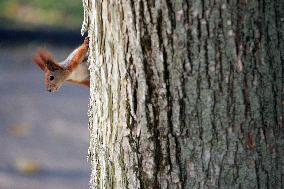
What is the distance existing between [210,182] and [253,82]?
35 cm

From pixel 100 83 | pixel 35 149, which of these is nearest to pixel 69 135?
pixel 35 149

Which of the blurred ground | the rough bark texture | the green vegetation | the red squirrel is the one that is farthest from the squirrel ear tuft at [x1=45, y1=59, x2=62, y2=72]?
the green vegetation

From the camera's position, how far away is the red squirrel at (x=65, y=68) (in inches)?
107

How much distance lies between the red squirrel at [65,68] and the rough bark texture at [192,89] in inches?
8.5

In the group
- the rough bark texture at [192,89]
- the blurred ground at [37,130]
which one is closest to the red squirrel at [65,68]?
the rough bark texture at [192,89]

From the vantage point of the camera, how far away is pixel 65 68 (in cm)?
274

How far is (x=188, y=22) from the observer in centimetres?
224

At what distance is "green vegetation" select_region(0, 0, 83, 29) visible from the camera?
28.1 ft

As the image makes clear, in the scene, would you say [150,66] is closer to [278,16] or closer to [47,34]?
[278,16]

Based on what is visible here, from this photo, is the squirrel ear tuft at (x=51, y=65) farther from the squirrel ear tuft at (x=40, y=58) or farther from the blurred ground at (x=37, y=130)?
the blurred ground at (x=37, y=130)

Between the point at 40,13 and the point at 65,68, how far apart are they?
20.3 feet

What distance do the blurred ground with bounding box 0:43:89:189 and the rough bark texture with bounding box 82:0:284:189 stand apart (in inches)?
139

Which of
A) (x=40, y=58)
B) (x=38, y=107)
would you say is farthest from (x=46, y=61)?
(x=38, y=107)

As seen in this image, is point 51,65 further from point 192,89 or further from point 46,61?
point 192,89
